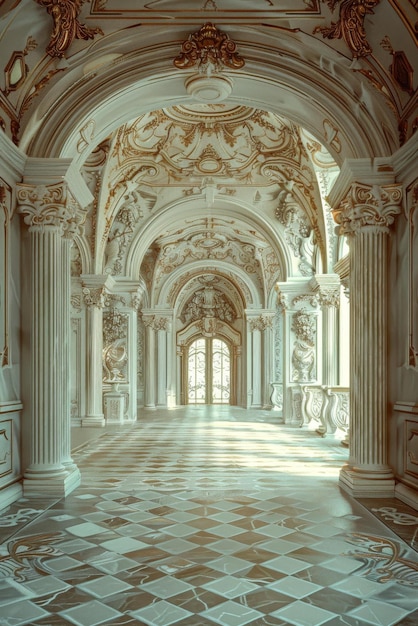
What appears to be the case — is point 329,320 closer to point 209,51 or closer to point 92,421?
point 92,421

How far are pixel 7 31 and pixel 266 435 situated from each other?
10.5 meters

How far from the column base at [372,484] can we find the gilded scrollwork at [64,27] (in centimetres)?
621

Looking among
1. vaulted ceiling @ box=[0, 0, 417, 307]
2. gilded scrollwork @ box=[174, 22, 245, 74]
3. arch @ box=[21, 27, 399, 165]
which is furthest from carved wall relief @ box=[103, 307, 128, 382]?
gilded scrollwork @ box=[174, 22, 245, 74]

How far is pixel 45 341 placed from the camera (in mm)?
7312

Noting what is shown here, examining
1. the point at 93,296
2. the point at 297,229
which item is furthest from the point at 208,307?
the point at 93,296

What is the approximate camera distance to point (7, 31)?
21.3 feet

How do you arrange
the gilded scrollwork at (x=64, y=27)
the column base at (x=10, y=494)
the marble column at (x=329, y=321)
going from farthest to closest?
the marble column at (x=329, y=321), the gilded scrollwork at (x=64, y=27), the column base at (x=10, y=494)

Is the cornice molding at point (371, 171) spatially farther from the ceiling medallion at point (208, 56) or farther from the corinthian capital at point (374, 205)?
the ceiling medallion at point (208, 56)

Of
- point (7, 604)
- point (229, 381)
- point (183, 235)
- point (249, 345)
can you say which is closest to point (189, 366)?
point (229, 381)

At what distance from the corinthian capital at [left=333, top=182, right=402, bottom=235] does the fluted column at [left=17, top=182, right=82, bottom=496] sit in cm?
358

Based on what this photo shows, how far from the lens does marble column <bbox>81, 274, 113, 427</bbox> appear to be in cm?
1603

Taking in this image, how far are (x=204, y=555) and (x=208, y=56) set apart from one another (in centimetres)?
590

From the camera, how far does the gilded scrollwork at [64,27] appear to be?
6.71 m

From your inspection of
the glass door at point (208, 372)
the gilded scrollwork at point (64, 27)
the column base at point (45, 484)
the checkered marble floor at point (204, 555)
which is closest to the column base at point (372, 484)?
the checkered marble floor at point (204, 555)
